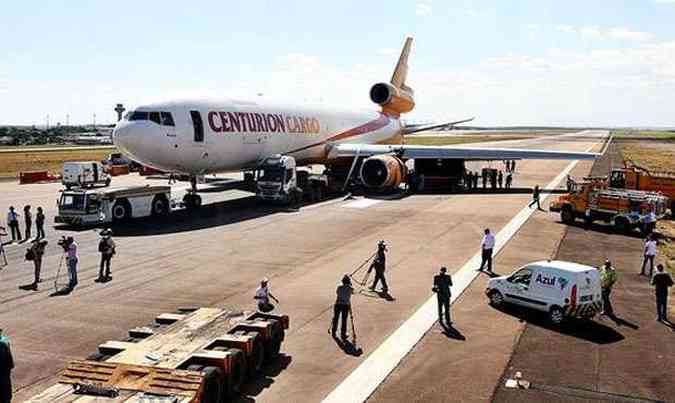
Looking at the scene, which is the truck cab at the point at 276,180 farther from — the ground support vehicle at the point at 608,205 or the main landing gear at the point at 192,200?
the ground support vehicle at the point at 608,205

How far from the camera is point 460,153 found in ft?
156

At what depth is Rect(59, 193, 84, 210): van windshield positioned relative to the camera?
31.8m

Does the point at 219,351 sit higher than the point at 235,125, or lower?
lower

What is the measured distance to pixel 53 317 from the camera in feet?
→ 56.2

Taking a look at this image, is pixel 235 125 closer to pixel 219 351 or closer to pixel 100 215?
pixel 100 215

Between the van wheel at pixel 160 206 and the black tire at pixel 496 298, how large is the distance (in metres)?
21.2

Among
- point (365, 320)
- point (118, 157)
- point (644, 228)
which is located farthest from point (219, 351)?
point (118, 157)

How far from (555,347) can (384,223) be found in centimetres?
1827

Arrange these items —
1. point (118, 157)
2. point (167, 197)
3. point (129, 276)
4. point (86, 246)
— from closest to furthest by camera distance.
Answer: point (129, 276)
point (86, 246)
point (167, 197)
point (118, 157)

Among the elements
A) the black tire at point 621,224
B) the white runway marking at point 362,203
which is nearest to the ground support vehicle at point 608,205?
the black tire at point 621,224

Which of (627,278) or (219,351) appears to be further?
(627,278)

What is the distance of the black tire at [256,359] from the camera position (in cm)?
1284

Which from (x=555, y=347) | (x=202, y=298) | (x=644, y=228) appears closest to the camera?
(x=555, y=347)

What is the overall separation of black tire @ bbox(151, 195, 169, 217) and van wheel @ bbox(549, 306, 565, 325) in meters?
23.3
